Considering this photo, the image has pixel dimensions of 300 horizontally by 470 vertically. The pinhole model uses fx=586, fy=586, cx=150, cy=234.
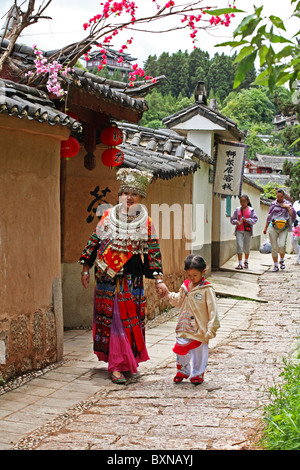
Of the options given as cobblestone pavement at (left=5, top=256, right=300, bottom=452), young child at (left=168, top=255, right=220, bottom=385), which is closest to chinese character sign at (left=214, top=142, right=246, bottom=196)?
cobblestone pavement at (left=5, top=256, right=300, bottom=452)

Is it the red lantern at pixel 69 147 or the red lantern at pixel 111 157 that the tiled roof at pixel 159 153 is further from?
the red lantern at pixel 69 147

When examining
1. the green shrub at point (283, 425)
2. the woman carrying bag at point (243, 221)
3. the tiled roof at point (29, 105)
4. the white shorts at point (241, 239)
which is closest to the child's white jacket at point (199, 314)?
the green shrub at point (283, 425)

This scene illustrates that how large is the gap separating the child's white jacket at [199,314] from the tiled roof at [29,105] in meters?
2.25

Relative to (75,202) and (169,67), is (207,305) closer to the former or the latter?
(75,202)

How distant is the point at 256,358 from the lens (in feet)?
24.6

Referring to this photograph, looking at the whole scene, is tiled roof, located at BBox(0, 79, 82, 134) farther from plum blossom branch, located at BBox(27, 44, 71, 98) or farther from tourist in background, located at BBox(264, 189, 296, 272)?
tourist in background, located at BBox(264, 189, 296, 272)

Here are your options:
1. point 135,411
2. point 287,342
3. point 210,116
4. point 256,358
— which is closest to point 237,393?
point 135,411

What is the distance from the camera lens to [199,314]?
628cm

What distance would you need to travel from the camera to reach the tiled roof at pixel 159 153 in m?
9.73

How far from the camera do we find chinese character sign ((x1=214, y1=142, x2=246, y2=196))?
644 inches

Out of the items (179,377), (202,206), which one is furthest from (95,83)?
(202,206)

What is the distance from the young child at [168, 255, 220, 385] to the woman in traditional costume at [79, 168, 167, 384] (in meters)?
0.39

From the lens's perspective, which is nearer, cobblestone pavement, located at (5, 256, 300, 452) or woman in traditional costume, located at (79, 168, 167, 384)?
cobblestone pavement, located at (5, 256, 300, 452)

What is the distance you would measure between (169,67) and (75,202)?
98038 mm
